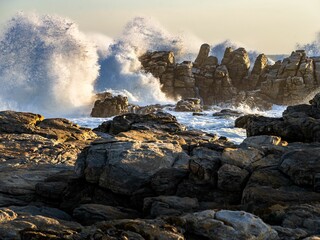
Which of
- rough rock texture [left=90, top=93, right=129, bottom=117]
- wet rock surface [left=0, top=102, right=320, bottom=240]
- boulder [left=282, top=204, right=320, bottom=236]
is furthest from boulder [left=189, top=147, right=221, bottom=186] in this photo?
rough rock texture [left=90, top=93, right=129, bottom=117]

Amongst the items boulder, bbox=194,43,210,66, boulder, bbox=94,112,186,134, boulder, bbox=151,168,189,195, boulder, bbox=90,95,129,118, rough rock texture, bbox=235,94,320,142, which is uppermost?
boulder, bbox=194,43,210,66

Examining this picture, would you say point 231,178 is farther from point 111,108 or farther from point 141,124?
point 111,108

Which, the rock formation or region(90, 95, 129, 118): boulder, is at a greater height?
the rock formation

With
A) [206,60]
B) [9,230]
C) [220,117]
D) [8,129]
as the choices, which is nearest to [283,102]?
[206,60]

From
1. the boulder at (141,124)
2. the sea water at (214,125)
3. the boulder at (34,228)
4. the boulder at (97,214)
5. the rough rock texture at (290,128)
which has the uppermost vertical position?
the sea water at (214,125)

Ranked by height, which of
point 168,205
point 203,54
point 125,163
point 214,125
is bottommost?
point 168,205

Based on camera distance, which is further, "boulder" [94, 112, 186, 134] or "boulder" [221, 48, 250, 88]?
"boulder" [221, 48, 250, 88]

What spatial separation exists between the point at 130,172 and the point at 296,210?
429cm

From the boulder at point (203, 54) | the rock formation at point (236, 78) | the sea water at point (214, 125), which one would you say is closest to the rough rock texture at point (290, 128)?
the sea water at point (214, 125)

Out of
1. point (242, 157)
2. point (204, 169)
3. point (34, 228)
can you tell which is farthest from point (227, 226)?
point (242, 157)

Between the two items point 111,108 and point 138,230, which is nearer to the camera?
point 138,230

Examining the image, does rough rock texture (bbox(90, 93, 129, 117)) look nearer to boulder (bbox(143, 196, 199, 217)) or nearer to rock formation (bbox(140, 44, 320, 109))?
rock formation (bbox(140, 44, 320, 109))

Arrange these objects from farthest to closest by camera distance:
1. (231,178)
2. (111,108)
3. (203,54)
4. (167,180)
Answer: (203,54)
(111,108)
(167,180)
(231,178)

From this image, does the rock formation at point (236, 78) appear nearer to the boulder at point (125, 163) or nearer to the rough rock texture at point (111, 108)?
the rough rock texture at point (111, 108)
